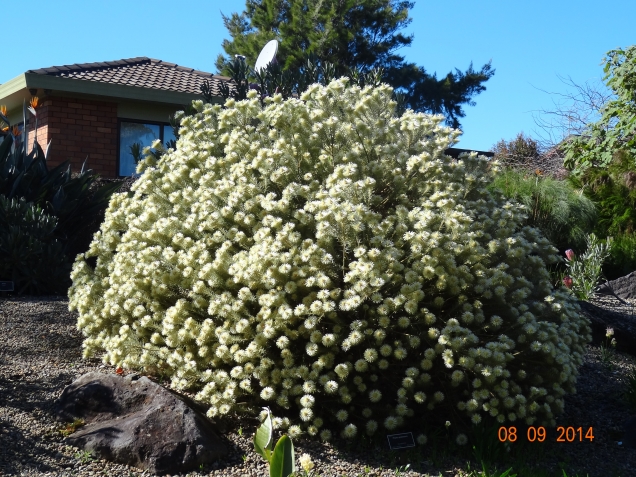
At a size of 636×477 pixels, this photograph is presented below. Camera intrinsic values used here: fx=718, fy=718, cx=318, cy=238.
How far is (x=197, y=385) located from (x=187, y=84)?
12.9m

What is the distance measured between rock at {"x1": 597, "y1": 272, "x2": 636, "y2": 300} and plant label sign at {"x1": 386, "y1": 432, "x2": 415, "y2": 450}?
5841mm

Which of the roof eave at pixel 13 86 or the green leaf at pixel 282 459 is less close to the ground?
the roof eave at pixel 13 86

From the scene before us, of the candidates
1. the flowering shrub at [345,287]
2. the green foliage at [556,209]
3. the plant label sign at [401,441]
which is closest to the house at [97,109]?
the green foliage at [556,209]

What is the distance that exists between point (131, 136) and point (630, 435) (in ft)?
43.0

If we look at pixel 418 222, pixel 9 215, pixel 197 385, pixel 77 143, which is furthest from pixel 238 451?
pixel 77 143

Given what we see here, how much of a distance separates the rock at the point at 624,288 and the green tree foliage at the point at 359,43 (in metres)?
17.0

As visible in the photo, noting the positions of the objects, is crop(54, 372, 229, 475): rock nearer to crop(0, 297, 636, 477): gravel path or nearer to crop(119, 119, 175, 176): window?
crop(0, 297, 636, 477): gravel path

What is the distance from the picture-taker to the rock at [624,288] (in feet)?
29.3

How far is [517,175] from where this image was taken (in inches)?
472

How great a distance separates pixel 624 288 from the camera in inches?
358

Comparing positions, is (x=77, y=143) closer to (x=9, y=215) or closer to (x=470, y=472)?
(x=9, y=215)

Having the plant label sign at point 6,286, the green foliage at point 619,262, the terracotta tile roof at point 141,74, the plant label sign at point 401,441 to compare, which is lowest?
the plant label sign at point 401,441

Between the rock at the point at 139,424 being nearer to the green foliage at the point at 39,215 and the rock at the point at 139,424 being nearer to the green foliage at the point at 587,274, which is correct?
the green foliage at the point at 39,215

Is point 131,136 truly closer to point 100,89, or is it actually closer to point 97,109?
point 97,109
